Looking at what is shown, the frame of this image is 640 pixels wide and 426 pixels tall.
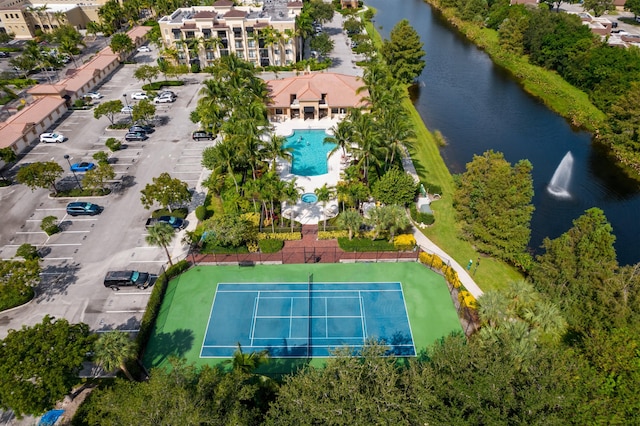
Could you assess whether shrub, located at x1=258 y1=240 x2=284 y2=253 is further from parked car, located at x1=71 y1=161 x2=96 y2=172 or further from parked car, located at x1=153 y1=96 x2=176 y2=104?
parked car, located at x1=153 y1=96 x2=176 y2=104

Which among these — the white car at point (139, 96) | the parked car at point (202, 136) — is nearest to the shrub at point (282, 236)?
→ the parked car at point (202, 136)

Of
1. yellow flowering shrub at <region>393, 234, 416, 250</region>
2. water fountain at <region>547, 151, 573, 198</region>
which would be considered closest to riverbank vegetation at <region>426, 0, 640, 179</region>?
water fountain at <region>547, 151, 573, 198</region>

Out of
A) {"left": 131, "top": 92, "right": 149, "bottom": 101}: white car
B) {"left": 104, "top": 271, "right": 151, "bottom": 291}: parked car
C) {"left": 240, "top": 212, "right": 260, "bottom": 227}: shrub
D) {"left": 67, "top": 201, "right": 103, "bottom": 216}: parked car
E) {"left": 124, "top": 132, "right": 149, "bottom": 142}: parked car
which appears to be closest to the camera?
{"left": 104, "top": 271, "right": 151, "bottom": 291}: parked car

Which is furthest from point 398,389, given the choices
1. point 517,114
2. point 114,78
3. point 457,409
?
point 114,78

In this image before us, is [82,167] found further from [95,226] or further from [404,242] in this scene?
[404,242]

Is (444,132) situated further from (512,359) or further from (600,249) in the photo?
(512,359)

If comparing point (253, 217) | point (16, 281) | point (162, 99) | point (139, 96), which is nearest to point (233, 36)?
point (162, 99)

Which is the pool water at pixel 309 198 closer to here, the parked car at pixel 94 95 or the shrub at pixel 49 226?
the shrub at pixel 49 226

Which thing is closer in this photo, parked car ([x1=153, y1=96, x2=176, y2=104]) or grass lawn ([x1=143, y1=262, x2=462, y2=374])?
grass lawn ([x1=143, y1=262, x2=462, y2=374])
